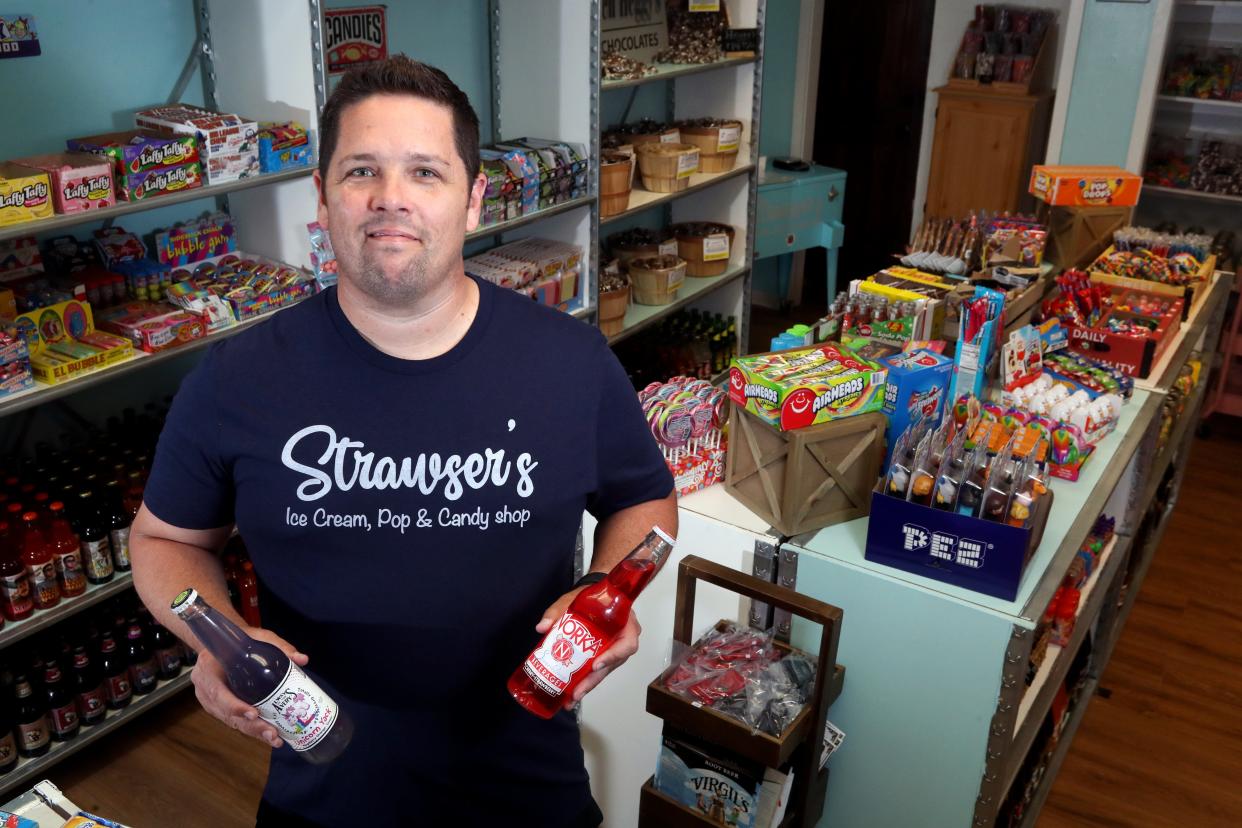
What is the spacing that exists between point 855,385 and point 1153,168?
4348 mm

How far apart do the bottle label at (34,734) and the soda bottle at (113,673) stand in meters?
0.18

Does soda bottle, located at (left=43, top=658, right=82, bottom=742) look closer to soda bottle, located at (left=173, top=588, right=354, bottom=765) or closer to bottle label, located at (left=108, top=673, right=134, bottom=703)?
bottle label, located at (left=108, top=673, right=134, bottom=703)

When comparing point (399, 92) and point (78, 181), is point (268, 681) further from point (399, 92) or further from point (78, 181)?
point (78, 181)

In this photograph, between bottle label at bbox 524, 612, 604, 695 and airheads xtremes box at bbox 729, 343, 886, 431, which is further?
airheads xtremes box at bbox 729, 343, 886, 431

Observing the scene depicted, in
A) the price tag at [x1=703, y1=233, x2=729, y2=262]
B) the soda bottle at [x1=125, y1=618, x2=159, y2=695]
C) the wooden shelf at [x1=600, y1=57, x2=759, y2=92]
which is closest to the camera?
the soda bottle at [x1=125, y1=618, x2=159, y2=695]

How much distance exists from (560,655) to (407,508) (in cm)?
29

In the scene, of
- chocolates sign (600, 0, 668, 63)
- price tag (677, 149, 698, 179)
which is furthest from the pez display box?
price tag (677, 149, 698, 179)

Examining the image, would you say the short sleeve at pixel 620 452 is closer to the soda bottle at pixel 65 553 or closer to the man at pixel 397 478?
the man at pixel 397 478

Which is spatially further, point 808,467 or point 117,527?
point 117,527

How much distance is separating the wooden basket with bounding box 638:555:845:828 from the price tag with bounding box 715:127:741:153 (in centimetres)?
312

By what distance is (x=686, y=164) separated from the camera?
187 inches

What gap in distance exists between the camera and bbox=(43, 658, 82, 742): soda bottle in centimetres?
292

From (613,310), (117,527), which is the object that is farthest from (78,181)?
(613,310)

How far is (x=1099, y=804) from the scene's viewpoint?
312 cm
